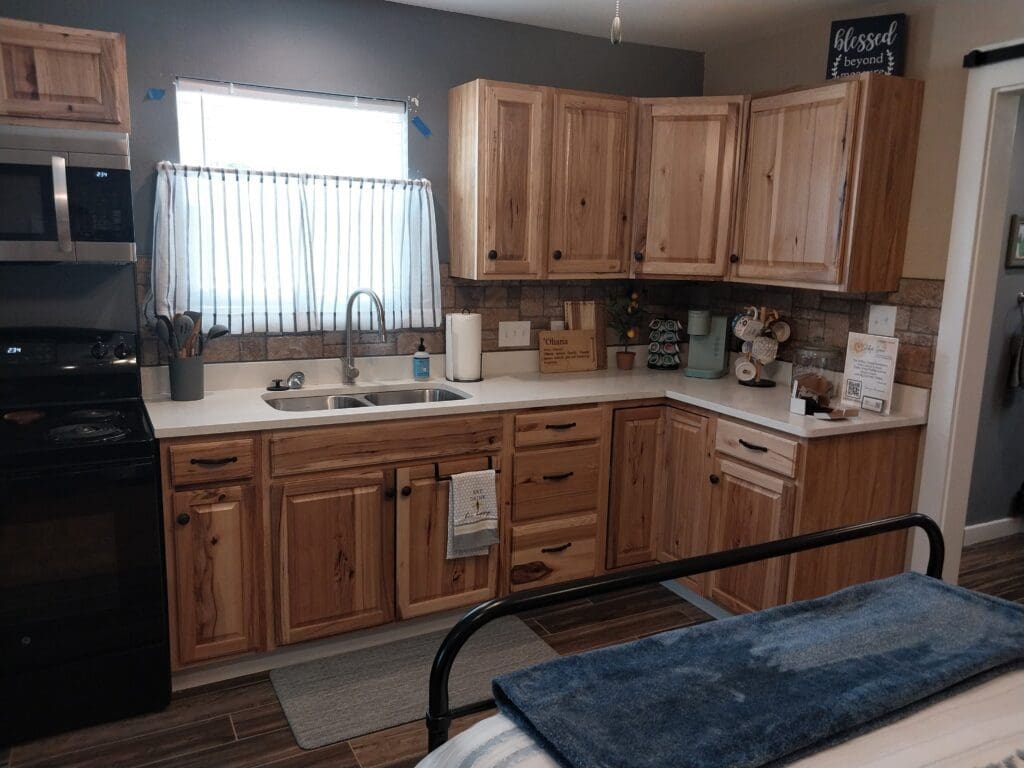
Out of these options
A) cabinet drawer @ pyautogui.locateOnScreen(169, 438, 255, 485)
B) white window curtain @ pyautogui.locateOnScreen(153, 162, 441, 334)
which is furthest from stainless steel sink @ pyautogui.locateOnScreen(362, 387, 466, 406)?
cabinet drawer @ pyautogui.locateOnScreen(169, 438, 255, 485)

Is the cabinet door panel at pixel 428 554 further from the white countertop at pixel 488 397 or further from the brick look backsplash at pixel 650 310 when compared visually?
the brick look backsplash at pixel 650 310

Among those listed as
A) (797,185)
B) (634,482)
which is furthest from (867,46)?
(634,482)

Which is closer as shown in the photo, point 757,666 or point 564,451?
point 757,666

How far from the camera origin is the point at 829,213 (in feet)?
9.70

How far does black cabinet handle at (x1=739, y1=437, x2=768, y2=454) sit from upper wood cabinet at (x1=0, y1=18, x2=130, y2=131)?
2.37m

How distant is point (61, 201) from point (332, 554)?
4.65 feet

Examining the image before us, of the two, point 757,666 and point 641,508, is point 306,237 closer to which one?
point 641,508

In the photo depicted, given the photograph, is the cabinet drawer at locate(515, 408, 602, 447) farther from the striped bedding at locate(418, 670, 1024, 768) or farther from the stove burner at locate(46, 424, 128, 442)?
the striped bedding at locate(418, 670, 1024, 768)

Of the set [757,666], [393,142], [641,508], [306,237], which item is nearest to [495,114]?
[393,142]

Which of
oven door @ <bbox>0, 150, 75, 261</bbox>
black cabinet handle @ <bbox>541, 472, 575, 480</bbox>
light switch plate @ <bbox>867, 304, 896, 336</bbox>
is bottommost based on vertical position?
black cabinet handle @ <bbox>541, 472, 575, 480</bbox>

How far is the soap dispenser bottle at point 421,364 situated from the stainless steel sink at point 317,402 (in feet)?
0.94

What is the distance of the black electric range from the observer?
2273mm

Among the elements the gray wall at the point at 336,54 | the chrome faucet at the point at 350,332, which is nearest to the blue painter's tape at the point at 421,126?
the gray wall at the point at 336,54

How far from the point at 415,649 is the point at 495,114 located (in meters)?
2.11
